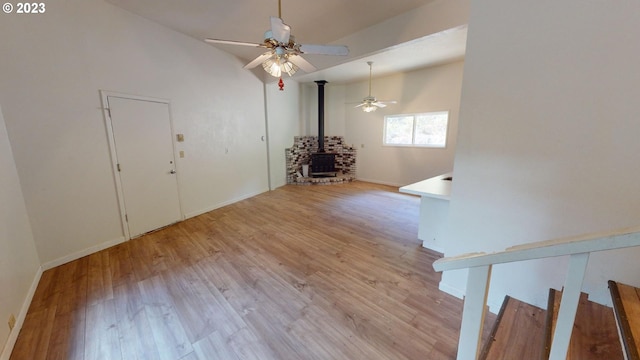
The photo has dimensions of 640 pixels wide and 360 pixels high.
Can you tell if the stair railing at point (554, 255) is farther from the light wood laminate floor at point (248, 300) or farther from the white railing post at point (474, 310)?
the light wood laminate floor at point (248, 300)

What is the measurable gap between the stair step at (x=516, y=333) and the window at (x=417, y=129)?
4.50 meters

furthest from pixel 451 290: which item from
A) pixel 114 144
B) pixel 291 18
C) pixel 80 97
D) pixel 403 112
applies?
pixel 403 112

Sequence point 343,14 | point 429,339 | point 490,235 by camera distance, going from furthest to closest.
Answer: point 343,14 < point 490,235 < point 429,339

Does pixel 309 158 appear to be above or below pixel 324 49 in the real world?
below

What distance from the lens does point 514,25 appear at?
61.9 inches

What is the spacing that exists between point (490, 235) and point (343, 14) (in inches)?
119

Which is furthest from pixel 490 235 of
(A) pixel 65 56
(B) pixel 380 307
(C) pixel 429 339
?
(A) pixel 65 56

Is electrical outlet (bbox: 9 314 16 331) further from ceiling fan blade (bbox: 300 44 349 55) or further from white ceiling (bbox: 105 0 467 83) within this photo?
white ceiling (bbox: 105 0 467 83)

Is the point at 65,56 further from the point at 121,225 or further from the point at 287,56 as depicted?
the point at 287,56

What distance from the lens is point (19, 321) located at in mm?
1806

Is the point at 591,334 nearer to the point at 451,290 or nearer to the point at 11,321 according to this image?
the point at 451,290

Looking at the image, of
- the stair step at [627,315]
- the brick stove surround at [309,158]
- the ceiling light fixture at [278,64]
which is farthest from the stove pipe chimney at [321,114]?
the stair step at [627,315]

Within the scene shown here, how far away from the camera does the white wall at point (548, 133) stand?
53.1 inches

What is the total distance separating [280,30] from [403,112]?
4.87 meters
